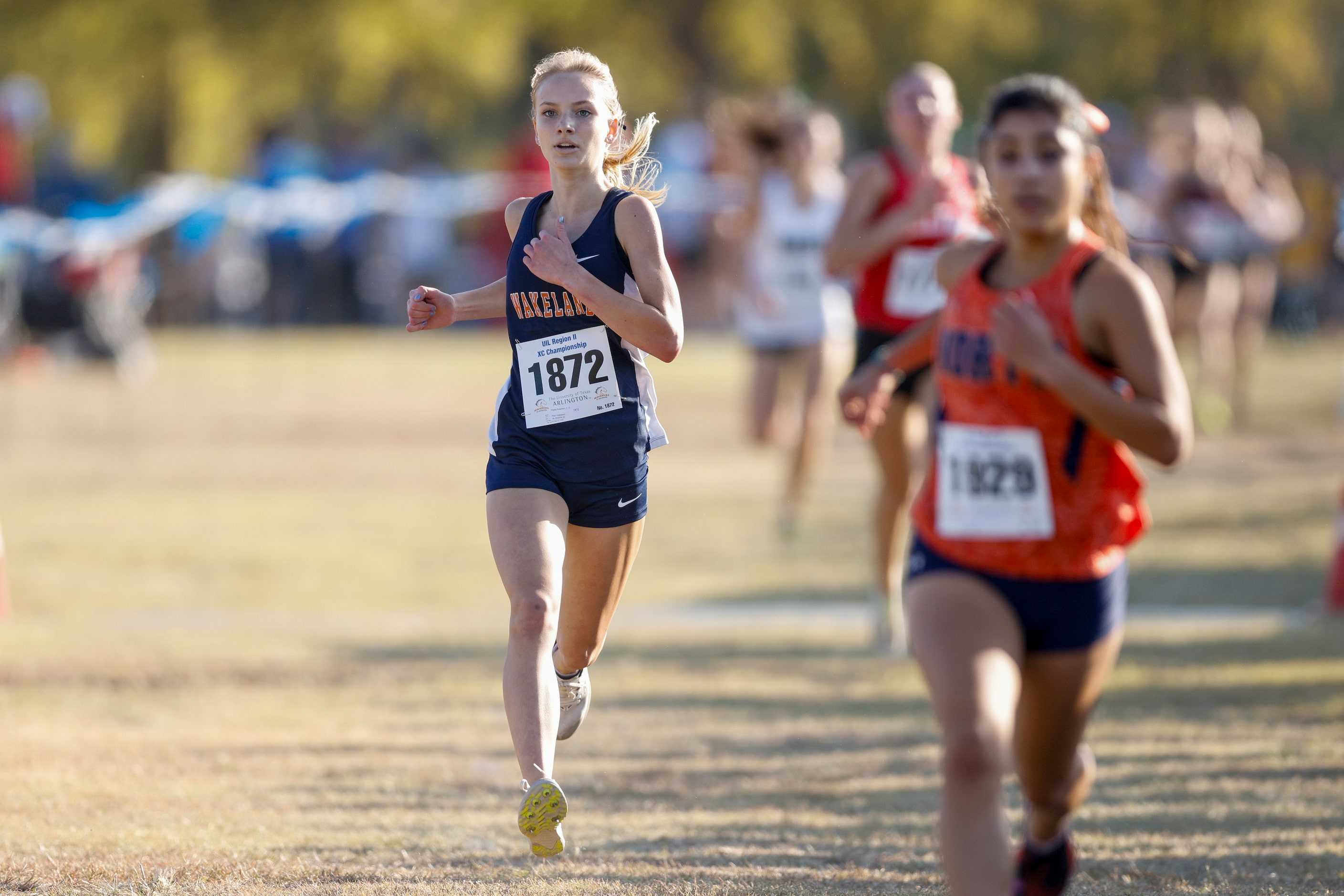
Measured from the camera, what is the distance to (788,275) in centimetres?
1077

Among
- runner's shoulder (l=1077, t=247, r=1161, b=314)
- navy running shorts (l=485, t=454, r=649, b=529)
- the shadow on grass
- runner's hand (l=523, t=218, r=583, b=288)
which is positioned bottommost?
the shadow on grass

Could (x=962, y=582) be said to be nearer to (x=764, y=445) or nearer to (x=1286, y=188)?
(x=764, y=445)

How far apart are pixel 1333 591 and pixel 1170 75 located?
29.0 m

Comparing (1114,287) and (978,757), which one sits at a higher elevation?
(1114,287)

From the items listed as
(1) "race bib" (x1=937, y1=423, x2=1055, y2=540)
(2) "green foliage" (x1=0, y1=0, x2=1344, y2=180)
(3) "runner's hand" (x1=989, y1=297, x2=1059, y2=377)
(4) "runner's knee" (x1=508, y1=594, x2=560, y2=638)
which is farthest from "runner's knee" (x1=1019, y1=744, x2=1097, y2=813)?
(2) "green foliage" (x1=0, y1=0, x2=1344, y2=180)

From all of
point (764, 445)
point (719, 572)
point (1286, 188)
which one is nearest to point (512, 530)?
point (719, 572)

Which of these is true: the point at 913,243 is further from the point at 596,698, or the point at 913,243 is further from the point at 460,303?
the point at 460,303

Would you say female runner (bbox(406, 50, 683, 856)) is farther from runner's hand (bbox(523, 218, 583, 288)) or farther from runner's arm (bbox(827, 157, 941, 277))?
runner's arm (bbox(827, 157, 941, 277))

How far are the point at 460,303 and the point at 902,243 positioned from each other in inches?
128

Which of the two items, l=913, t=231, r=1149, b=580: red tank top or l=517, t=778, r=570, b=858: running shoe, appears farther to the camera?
l=517, t=778, r=570, b=858: running shoe

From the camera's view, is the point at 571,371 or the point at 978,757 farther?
the point at 571,371

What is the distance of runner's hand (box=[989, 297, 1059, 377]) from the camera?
3.34 meters

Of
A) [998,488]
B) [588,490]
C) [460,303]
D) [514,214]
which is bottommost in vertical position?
[588,490]

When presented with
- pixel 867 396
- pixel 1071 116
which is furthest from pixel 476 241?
pixel 1071 116
